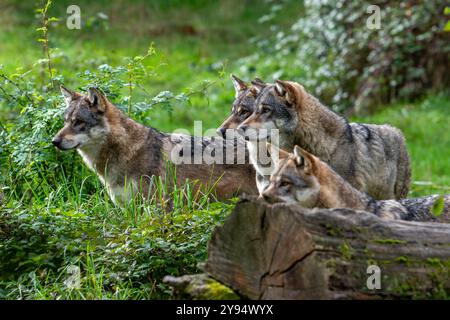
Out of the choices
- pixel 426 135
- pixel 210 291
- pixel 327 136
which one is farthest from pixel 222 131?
pixel 426 135

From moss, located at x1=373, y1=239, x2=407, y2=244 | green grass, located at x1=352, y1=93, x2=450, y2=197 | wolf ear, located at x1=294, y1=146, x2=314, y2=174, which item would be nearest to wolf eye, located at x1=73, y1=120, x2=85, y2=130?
wolf ear, located at x1=294, y1=146, x2=314, y2=174

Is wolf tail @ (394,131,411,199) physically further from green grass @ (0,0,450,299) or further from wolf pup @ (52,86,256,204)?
green grass @ (0,0,450,299)

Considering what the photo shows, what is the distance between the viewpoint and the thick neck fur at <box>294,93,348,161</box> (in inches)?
346

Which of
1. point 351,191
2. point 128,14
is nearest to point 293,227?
point 351,191

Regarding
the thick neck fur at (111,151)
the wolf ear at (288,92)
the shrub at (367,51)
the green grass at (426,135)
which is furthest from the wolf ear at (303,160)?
the shrub at (367,51)

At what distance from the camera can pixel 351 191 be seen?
23.0 feet

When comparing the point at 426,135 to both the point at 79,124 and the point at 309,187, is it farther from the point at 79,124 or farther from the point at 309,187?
the point at 309,187

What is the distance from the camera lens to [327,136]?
8914 mm

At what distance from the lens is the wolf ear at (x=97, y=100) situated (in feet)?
29.7

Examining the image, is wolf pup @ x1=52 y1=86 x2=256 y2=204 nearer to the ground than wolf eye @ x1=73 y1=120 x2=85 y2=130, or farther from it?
nearer to the ground

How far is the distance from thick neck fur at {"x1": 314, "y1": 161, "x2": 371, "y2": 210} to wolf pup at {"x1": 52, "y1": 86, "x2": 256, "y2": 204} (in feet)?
8.12
